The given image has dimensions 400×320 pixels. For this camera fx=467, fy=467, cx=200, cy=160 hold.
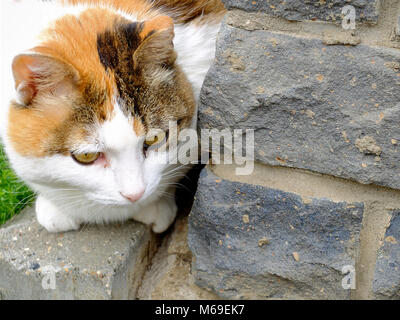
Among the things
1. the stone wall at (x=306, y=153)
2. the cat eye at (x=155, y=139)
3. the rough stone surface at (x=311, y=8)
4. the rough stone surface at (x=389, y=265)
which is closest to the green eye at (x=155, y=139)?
the cat eye at (x=155, y=139)

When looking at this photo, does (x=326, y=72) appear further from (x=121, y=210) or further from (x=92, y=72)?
(x=121, y=210)

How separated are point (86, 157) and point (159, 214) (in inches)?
21.0

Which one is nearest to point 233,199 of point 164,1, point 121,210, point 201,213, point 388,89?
point 201,213

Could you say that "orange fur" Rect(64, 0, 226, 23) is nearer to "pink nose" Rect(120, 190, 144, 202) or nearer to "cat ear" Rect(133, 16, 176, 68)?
"cat ear" Rect(133, 16, 176, 68)

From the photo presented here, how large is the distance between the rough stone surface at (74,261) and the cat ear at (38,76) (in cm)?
56

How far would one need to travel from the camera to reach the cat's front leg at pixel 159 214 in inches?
67.0

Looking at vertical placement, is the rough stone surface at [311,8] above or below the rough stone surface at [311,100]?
above

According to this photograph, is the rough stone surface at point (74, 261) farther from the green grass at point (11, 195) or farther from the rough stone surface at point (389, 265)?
the rough stone surface at point (389, 265)

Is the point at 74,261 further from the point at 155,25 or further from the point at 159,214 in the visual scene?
the point at 155,25

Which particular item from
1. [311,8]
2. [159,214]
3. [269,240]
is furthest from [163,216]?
[311,8]

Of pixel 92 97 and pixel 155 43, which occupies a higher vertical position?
pixel 155 43

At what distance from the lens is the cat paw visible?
1729 millimetres

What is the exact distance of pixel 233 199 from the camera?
1416mm

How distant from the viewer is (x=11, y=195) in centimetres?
188
